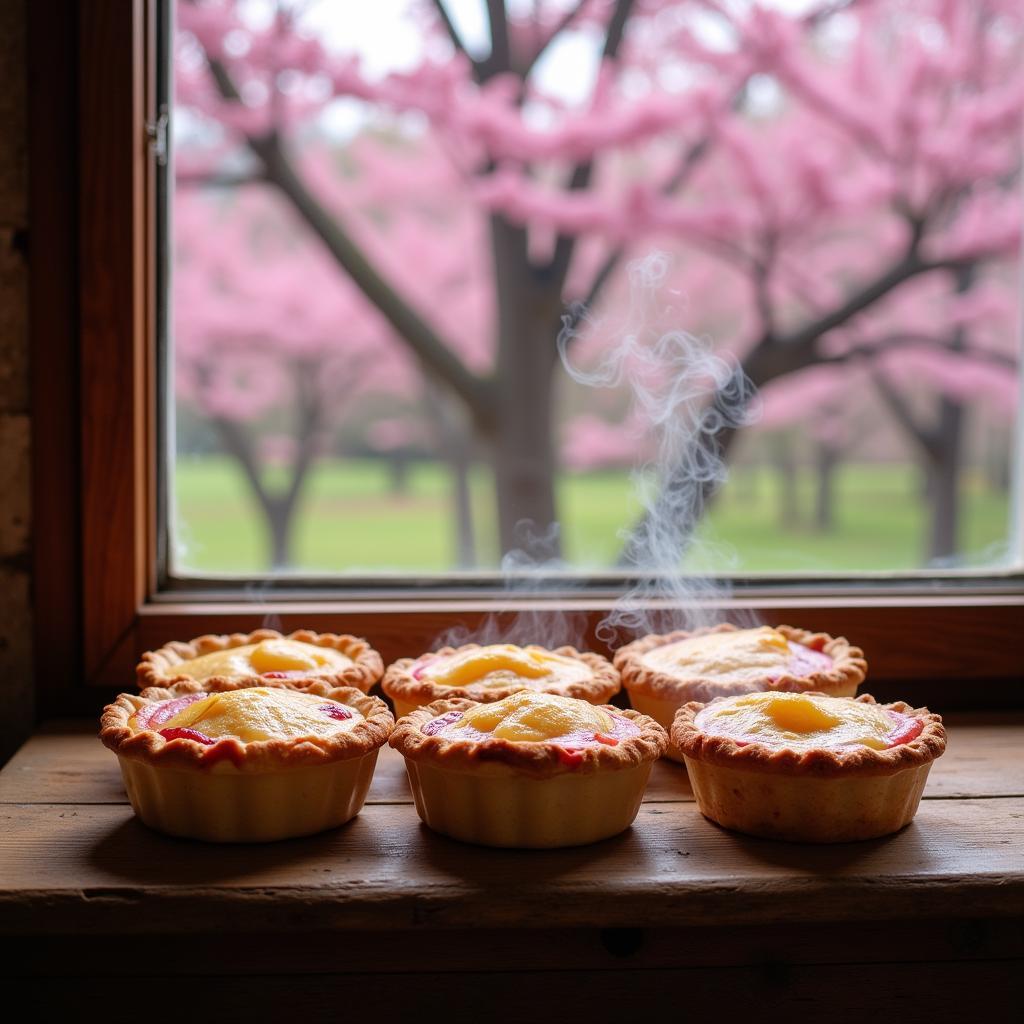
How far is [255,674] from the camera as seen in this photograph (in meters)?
1.95

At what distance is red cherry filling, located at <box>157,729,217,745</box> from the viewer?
1.55 meters

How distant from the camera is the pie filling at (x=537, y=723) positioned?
1587mm

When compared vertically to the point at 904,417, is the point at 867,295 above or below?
above

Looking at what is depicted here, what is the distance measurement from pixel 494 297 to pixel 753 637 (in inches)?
86.7

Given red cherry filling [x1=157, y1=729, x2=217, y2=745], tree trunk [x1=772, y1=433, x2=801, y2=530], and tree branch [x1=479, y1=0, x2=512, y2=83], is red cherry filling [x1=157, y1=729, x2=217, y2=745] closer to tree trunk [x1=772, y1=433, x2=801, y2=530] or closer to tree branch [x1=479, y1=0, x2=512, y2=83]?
tree branch [x1=479, y1=0, x2=512, y2=83]

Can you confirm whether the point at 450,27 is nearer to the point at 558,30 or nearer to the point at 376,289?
the point at 558,30

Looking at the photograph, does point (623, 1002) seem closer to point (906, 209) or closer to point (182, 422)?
point (182, 422)

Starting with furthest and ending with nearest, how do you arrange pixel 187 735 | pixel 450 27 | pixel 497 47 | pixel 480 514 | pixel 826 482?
pixel 826 482
pixel 480 514
pixel 497 47
pixel 450 27
pixel 187 735

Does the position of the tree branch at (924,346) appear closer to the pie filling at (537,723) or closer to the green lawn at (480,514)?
the green lawn at (480,514)

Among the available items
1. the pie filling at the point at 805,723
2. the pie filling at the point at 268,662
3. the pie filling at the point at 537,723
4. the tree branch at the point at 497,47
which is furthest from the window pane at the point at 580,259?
the pie filling at the point at 537,723

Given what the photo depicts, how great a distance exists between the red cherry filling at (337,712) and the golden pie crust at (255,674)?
13cm

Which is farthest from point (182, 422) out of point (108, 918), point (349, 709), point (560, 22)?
point (560, 22)

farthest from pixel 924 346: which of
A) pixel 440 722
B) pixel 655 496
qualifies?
pixel 440 722

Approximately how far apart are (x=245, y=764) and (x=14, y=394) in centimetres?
113
